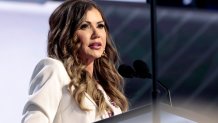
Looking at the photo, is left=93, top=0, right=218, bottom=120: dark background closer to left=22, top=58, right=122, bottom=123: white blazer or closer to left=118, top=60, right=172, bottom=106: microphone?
left=118, top=60, right=172, bottom=106: microphone

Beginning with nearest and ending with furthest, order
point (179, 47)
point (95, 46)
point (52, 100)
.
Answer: point (52, 100), point (95, 46), point (179, 47)

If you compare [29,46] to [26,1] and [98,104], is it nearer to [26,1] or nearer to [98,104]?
[26,1]

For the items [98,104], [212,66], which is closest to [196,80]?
[212,66]

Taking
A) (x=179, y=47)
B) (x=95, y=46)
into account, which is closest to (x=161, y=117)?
(x=95, y=46)

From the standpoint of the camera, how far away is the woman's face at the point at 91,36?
1180 millimetres

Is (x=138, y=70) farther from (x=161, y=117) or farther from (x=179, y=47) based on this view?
(x=179, y=47)

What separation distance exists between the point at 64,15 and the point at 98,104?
270 mm

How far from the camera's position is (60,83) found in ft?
3.69

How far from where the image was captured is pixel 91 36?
1.19 meters

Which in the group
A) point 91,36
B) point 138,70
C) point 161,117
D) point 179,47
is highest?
point 179,47

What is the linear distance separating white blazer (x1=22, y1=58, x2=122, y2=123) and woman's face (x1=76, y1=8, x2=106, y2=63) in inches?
3.8

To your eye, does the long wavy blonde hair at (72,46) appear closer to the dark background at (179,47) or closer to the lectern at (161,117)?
the lectern at (161,117)

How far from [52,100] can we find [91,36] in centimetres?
22

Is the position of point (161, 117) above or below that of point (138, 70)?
below
